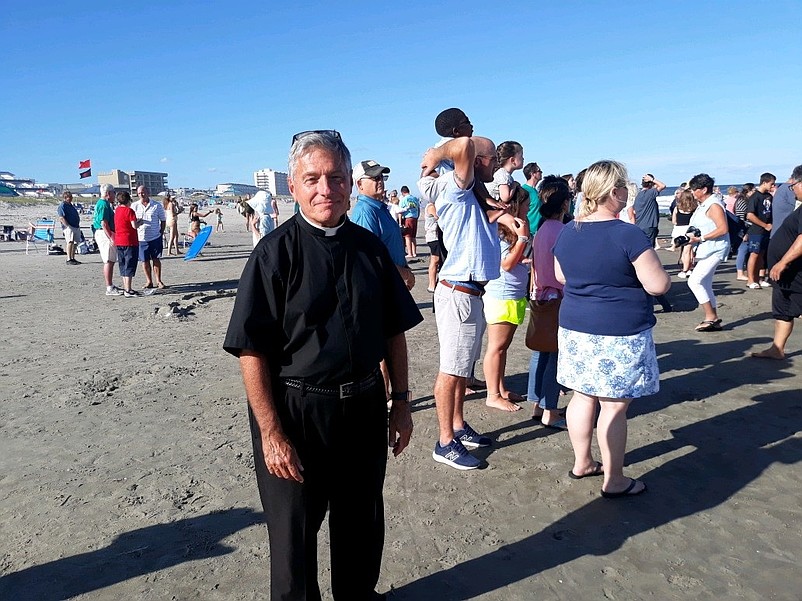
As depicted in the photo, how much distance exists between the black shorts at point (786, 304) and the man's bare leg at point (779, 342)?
0.10m

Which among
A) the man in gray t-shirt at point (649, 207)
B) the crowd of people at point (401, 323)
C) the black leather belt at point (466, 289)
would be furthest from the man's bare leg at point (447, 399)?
the man in gray t-shirt at point (649, 207)

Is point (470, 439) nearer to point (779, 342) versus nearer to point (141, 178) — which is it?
point (779, 342)

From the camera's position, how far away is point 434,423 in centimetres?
480

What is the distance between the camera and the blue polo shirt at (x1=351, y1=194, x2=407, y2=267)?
4309 millimetres

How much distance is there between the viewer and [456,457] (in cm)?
397

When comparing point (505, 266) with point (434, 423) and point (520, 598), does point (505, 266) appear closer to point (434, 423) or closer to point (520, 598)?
point (434, 423)

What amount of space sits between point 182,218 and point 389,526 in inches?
1655

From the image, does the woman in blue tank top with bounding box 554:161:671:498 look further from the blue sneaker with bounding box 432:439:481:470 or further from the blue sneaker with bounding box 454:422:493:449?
the blue sneaker with bounding box 454:422:493:449

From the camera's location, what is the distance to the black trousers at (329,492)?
84.8 inches

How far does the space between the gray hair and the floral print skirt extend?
1.98m

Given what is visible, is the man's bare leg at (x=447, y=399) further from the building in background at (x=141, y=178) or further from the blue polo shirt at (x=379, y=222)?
the building in background at (x=141, y=178)

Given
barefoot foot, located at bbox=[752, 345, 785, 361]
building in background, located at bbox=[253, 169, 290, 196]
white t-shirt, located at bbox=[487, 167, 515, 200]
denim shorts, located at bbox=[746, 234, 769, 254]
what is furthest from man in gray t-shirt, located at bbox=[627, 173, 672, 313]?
building in background, located at bbox=[253, 169, 290, 196]

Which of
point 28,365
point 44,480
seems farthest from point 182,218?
point 44,480

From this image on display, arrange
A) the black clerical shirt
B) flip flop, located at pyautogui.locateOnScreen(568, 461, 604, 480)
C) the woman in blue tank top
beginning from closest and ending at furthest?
1. the black clerical shirt
2. the woman in blue tank top
3. flip flop, located at pyautogui.locateOnScreen(568, 461, 604, 480)
